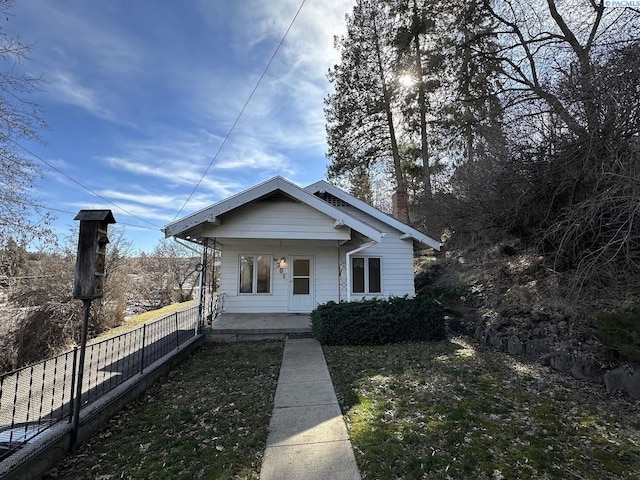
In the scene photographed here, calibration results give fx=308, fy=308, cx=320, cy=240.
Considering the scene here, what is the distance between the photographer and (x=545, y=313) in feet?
22.2

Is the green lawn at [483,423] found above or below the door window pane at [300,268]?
below

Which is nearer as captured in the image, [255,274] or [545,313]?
[545,313]

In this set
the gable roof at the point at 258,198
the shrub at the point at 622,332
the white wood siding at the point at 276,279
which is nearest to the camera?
the shrub at the point at 622,332

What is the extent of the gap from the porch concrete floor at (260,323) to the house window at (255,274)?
905mm

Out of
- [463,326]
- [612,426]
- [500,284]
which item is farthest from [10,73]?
[500,284]

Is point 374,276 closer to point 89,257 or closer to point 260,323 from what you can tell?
point 260,323

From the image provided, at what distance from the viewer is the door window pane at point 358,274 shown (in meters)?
11.2

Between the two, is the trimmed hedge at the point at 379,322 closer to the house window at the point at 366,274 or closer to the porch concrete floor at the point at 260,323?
the porch concrete floor at the point at 260,323

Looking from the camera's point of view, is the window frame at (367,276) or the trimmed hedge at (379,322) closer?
the trimmed hedge at (379,322)

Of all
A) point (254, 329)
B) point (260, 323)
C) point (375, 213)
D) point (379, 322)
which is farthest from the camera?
point (375, 213)

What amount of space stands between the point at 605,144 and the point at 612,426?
4336 mm

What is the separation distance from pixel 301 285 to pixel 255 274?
1685mm

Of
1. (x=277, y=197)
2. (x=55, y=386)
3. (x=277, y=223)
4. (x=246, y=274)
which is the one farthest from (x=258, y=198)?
(x=55, y=386)

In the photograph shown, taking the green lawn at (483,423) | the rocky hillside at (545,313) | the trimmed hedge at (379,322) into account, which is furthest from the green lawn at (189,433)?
the rocky hillside at (545,313)
